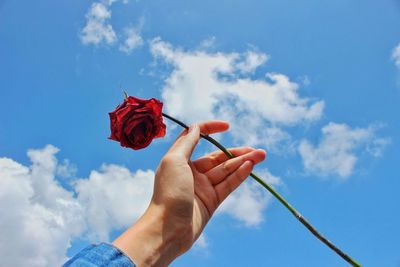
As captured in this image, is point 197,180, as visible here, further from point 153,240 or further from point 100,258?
point 100,258

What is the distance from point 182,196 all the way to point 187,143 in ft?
1.60

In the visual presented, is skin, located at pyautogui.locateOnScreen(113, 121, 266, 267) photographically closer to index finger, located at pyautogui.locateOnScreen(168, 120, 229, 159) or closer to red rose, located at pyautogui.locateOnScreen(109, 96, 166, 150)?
index finger, located at pyautogui.locateOnScreen(168, 120, 229, 159)

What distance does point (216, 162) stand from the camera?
415 centimetres

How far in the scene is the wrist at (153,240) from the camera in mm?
2751

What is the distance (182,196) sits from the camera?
3.23 m

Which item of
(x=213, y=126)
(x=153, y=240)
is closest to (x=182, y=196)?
(x=153, y=240)

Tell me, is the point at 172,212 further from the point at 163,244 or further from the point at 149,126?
the point at 149,126

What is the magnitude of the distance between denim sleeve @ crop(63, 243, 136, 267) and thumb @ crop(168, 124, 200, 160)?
1118mm

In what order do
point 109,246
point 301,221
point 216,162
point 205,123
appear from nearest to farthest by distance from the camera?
point 109,246 → point 301,221 → point 205,123 → point 216,162

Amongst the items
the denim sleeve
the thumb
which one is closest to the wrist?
the denim sleeve

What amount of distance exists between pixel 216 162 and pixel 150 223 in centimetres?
131

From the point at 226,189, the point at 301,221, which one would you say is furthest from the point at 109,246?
the point at 226,189

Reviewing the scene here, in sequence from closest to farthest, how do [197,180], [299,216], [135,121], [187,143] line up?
1. [299,216]
2. [135,121]
3. [187,143]
4. [197,180]

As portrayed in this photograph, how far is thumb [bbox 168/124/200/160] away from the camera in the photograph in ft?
11.4
